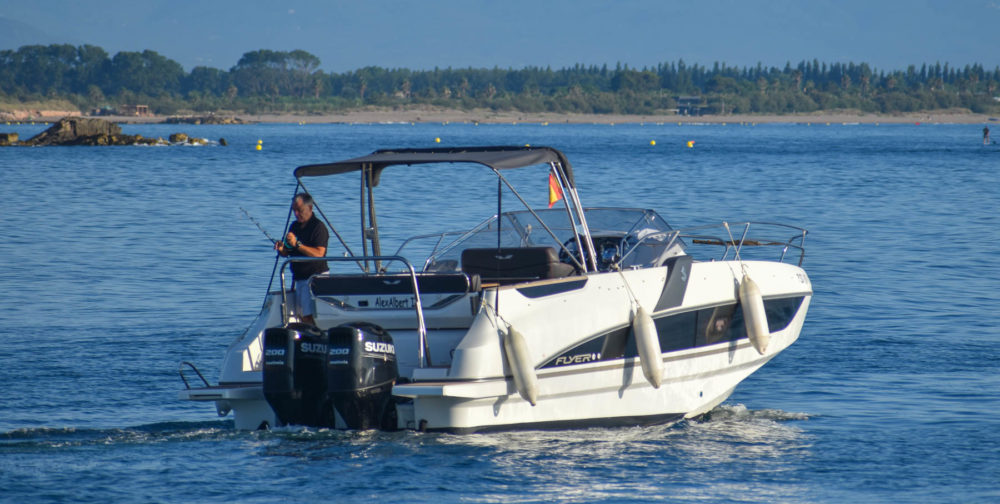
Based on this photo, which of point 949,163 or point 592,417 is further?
point 949,163

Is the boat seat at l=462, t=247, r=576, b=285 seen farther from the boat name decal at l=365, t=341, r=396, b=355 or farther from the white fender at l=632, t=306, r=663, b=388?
the boat name decal at l=365, t=341, r=396, b=355

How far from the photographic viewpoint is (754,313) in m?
9.41

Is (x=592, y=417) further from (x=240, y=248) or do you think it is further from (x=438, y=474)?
(x=240, y=248)

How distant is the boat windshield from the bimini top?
101cm

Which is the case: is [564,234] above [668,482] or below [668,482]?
above

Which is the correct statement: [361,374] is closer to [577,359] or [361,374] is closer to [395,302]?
[395,302]

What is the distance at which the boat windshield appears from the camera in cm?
965

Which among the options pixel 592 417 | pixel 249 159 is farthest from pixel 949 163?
pixel 592 417

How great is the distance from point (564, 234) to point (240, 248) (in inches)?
457

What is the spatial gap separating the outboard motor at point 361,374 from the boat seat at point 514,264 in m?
1.37

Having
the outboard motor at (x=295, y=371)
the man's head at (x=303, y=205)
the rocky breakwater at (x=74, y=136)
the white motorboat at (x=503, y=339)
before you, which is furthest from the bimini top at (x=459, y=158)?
the rocky breakwater at (x=74, y=136)

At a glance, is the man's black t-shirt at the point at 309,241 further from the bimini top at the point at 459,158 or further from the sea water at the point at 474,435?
the sea water at the point at 474,435

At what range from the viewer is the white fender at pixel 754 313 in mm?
9375

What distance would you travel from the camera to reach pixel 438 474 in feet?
23.4
